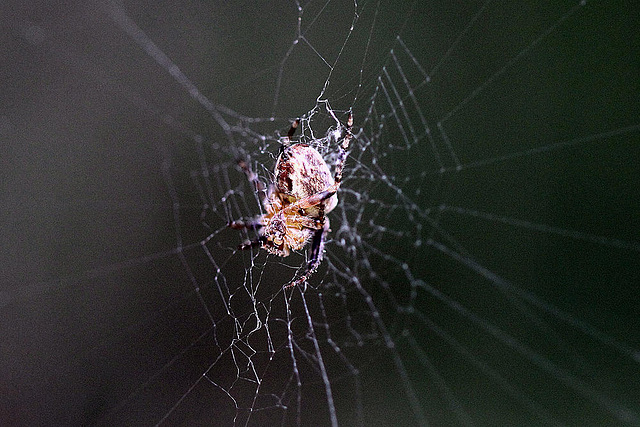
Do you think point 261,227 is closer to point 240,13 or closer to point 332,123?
point 332,123

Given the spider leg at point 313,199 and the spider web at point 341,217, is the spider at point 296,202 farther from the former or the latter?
the spider web at point 341,217

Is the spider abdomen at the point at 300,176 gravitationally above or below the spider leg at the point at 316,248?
above

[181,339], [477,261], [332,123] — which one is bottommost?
[477,261]

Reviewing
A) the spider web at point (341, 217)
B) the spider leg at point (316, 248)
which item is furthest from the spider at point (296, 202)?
the spider web at point (341, 217)

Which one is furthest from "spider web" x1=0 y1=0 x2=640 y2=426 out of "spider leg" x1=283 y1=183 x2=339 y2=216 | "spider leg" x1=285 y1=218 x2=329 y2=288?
"spider leg" x1=283 y1=183 x2=339 y2=216

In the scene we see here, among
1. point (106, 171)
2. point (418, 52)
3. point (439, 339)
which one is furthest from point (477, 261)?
point (106, 171)

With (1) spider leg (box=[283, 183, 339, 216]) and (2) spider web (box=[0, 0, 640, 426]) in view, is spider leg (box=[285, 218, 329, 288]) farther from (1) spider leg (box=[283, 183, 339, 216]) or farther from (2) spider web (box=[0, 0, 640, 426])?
(2) spider web (box=[0, 0, 640, 426])
